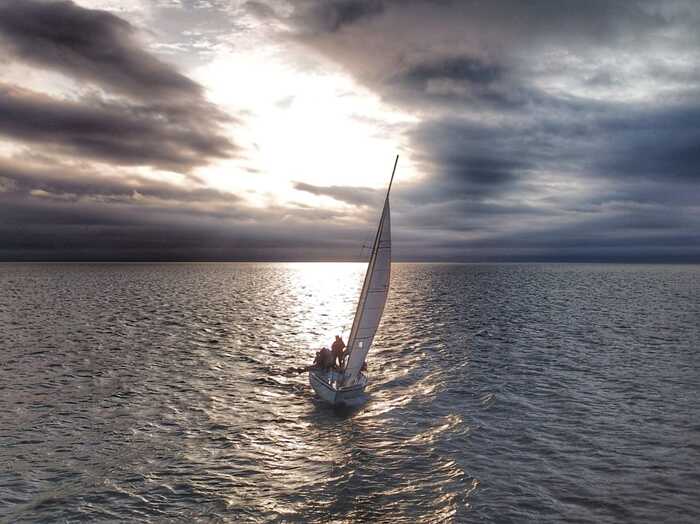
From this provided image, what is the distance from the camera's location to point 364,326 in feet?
84.2

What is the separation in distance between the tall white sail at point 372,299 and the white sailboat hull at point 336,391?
1.69ft

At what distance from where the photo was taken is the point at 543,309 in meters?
79.0

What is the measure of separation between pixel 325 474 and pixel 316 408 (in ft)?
27.9

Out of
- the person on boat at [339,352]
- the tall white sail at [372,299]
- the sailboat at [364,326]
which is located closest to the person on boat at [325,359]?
the person on boat at [339,352]

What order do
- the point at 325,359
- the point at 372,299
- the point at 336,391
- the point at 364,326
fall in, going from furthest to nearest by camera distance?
the point at 325,359 → the point at 364,326 → the point at 372,299 → the point at 336,391

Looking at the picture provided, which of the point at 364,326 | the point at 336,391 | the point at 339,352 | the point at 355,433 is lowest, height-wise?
the point at 355,433

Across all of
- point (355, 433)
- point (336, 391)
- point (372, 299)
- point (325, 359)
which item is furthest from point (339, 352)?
point (355, 433)

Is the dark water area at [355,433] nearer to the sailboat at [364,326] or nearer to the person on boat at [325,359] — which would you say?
the sailboat at [364,326]

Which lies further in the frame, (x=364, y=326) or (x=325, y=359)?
(x=325, y=359)

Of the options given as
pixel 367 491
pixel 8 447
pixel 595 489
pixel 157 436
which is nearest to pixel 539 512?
pixel 595 489

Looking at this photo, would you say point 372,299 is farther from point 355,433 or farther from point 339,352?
point 355,433

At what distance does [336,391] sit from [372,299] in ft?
19.4

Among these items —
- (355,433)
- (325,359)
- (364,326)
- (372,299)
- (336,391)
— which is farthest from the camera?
(325,359)

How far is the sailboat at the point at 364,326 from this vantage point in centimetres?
2491
